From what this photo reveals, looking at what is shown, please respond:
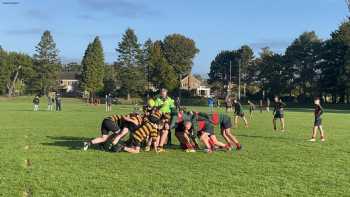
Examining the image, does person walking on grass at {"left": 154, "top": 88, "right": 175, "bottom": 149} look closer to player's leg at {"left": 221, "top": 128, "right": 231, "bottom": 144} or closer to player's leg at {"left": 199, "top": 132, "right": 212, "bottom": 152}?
player's leg at {"left": 199, "top": 132, "right": 212, "bottom": 152}

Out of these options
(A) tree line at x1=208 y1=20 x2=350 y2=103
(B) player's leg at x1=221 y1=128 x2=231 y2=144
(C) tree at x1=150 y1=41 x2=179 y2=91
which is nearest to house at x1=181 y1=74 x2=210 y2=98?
(A) tree line at x1=208 y1=20 x2=350 y2=103

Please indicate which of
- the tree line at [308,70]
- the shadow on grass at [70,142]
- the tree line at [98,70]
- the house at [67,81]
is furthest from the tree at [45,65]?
the shadow on grass at [70,142]

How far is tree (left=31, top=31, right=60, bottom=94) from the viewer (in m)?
114

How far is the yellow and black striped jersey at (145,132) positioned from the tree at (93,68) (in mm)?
93932

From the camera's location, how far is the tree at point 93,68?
108m

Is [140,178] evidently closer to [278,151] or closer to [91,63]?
[278,151]

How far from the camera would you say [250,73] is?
118 m

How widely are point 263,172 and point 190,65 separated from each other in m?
121

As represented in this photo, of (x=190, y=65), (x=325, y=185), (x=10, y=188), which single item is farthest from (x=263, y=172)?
(x=190, y=65)

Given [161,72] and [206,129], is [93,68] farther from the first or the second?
[206,129]

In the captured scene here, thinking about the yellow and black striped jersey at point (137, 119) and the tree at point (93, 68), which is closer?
the yellow and black striped jersey at point (137, 119)

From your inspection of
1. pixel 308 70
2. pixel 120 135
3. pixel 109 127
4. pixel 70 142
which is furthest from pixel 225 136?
pixel 308 70

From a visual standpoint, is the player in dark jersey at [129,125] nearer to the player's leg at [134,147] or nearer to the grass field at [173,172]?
the player's leg at [134,147]

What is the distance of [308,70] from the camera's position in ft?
307
